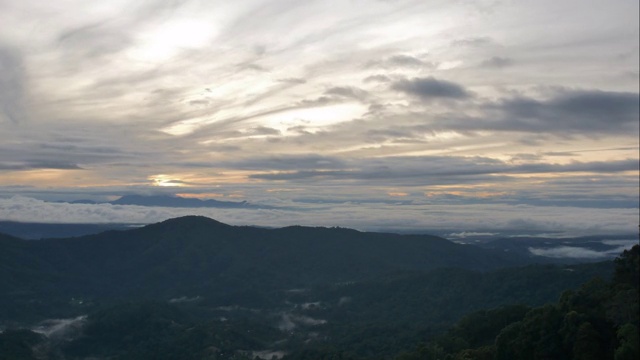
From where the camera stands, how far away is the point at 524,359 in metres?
87.4

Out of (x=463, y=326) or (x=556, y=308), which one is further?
(x=463, y=326)

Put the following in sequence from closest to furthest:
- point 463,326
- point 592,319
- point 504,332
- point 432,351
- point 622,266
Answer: point 592,319 → point 622,266 → point 504,332 → point 432,351 → point 463,326

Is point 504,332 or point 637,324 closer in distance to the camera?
point 637,324

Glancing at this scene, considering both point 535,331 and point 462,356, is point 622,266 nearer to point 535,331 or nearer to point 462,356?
point 535,331

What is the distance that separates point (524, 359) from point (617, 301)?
18935 mm

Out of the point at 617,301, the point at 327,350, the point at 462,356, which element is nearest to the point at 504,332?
the point at 462,356

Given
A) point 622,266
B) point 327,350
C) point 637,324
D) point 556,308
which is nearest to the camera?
point 637,324

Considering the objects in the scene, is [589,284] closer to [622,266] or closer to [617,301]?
[622,266]

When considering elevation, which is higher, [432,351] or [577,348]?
[577,348]

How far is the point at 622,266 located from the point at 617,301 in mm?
12971

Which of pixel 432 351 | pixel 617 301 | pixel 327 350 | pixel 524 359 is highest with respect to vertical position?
pixel 617 301

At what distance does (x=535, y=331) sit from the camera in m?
90.5

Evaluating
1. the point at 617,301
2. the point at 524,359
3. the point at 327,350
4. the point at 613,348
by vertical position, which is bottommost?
the point at 327,350

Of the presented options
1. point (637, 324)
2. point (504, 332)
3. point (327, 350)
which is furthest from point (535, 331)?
point (327, 350)
